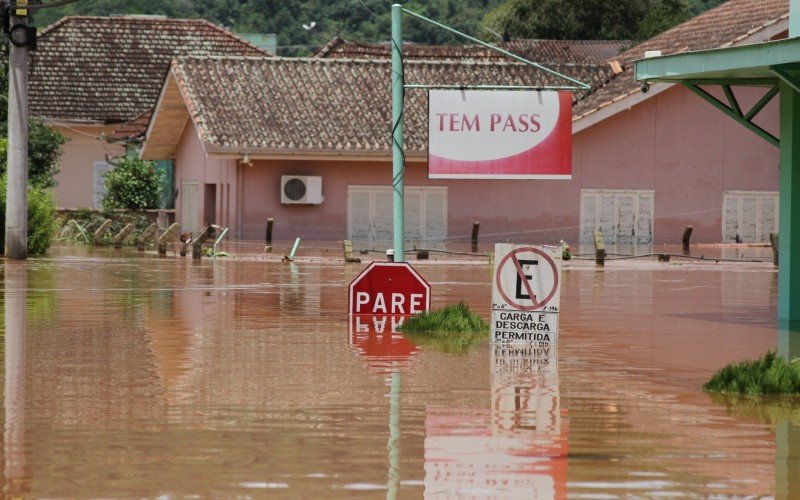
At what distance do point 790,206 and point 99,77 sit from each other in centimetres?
4145

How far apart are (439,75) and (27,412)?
3683cm

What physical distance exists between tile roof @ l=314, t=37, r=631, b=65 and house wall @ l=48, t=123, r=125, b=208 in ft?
26.4

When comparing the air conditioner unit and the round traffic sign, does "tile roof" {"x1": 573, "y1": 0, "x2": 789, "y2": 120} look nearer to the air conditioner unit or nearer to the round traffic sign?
the air conditioner unit

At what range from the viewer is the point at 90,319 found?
62.5 feet

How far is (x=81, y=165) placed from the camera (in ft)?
188

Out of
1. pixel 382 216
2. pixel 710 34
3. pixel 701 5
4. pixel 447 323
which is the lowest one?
pixel 447 323

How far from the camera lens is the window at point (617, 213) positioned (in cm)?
4444

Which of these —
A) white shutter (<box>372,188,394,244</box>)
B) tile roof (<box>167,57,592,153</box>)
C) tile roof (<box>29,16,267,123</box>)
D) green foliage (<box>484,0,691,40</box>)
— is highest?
green foliage (<box>484,0,691,40</box>)

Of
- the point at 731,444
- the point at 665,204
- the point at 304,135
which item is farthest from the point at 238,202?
the point at 731,444

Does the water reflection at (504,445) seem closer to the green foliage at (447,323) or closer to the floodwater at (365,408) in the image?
the floodwater at (365,408)

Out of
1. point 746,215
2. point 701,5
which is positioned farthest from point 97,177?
point 701,5

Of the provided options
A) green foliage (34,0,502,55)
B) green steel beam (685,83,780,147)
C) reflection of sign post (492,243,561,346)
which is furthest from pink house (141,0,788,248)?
reflection of sign post (492,243,561,346)

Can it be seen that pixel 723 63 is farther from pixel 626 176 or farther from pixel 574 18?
pixel 574 18

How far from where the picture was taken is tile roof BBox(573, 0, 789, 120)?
1655 inches
